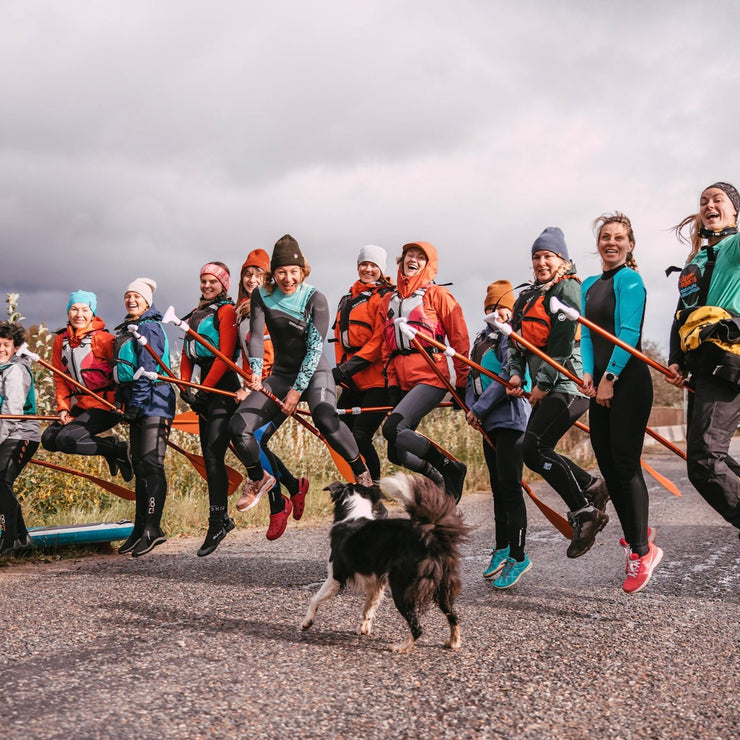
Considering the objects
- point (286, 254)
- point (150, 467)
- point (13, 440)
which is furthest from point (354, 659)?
point (13, 440)

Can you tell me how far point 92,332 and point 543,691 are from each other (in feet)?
19.4

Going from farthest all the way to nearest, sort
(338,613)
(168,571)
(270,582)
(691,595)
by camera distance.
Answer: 1. (168,571)
2. (270,582)
3. (691,595)
4. (338,613)

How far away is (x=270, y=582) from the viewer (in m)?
6.40

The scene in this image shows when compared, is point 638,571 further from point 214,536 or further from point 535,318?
point 214,536

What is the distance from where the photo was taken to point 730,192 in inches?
213

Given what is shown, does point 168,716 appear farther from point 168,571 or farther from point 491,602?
point 168,571

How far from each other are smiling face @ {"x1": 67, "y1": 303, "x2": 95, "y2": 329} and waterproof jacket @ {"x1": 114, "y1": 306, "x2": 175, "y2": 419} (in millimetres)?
369

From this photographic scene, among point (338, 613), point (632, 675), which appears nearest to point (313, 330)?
point (338, 613)

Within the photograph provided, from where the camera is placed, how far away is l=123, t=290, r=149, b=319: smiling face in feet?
26.3

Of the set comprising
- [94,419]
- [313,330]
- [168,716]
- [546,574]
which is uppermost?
[313,330]

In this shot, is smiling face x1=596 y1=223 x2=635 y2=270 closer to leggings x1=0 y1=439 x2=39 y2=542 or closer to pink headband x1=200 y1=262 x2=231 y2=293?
pink headband x1=200 y1=262 x2=231 y2=293

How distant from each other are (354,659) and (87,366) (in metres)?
4.81

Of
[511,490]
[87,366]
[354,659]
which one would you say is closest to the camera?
[354,659]

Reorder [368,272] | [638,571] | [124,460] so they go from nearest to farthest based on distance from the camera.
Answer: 1. [638,571]
2. [124,460]
3. [368,272]
